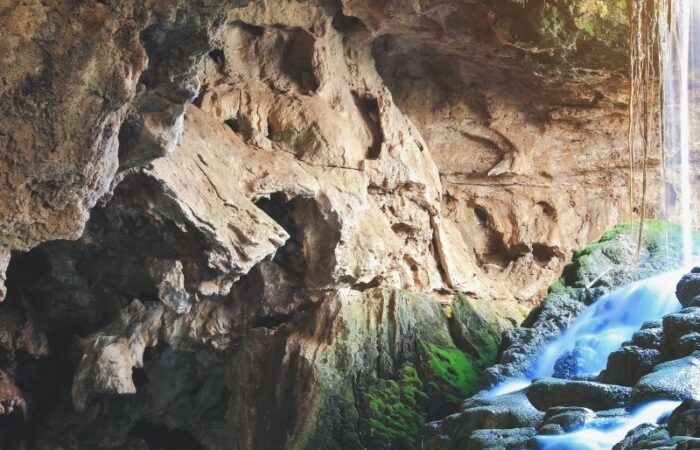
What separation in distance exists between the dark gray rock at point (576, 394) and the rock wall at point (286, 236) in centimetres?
181

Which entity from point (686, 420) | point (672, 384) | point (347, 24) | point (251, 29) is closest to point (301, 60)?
point (251, 29)

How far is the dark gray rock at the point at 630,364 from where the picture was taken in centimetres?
778

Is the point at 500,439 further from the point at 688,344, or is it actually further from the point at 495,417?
the point at 688,344

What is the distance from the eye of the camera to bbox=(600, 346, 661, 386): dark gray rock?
306 inches

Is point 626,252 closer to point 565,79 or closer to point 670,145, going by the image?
point 565,79

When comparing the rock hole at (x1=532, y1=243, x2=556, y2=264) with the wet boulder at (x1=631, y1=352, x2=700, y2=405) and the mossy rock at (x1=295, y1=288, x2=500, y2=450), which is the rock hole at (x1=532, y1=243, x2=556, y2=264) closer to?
the mossy rock at (x1=295, y1=288, x2=500, y2=450)

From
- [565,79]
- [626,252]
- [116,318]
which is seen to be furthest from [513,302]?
[116,318]

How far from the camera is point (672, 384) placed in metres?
6.79

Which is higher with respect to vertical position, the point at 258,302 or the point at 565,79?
the point at 565,79

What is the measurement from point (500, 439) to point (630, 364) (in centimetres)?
143

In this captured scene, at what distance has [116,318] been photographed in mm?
10453

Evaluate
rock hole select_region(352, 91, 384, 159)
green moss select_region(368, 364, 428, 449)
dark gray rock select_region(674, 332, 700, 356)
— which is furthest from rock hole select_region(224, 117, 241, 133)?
dark gray rock select_region(674, 332, 700, 356)

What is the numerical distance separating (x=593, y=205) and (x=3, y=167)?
928 centimetres

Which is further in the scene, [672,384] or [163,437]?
[163,437]
